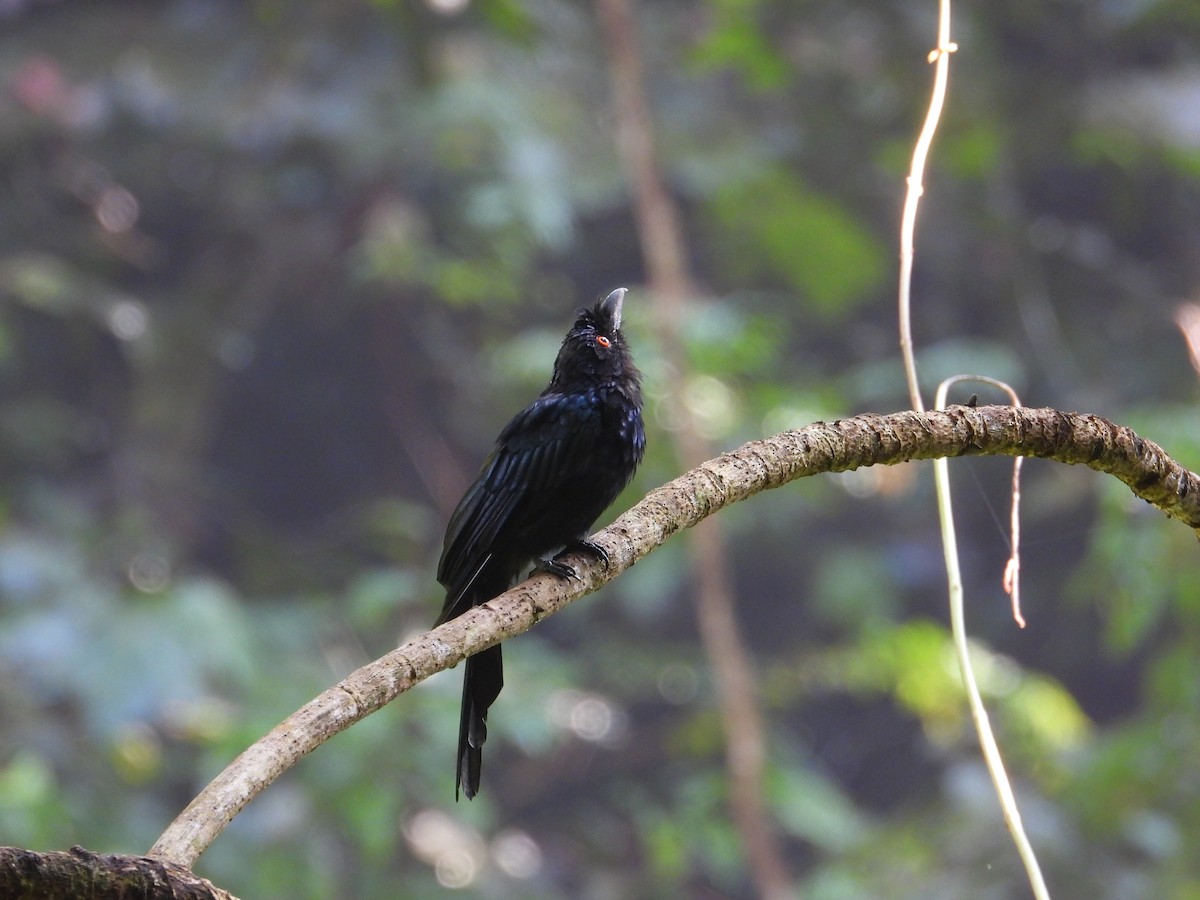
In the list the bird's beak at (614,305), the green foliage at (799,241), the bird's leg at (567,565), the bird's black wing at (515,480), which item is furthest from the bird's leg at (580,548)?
the green foliage at (799,241)

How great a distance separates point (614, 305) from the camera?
2.51 m

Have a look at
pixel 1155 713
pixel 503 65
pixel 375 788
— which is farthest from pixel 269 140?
pixel 1155 713

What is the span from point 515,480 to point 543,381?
9.52 feet

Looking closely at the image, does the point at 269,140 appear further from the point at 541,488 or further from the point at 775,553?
the point at 541,488

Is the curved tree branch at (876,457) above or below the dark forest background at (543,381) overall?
below

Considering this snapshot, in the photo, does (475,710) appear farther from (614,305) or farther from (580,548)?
(614,305)

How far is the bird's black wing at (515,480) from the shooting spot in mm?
2182

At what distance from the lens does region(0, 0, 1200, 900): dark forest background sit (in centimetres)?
495

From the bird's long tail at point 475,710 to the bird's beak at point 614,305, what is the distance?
0.74 m

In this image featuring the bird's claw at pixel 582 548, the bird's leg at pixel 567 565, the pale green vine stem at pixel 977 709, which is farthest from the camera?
the bird's claw at pixel 582 548

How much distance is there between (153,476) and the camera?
679 cm

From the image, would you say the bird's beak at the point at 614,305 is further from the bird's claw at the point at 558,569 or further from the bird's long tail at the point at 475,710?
the bird's long tail at the point at 475,710

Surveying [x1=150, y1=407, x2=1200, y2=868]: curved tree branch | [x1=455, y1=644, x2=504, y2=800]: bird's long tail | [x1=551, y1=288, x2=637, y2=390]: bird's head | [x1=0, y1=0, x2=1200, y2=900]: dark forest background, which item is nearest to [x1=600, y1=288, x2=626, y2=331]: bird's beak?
[x1=551, y1=288, x2=637, y2=390]: bird's head

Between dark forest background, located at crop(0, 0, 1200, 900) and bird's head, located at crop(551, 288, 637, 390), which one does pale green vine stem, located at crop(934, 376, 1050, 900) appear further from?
dark forest background, located at crop(0, 0, 1200, 900)
